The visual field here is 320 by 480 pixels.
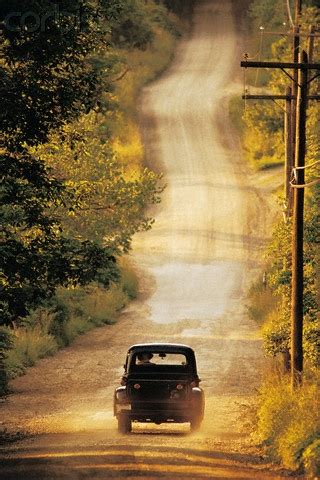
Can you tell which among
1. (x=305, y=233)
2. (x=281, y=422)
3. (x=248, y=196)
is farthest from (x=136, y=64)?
(x=281, y=422)

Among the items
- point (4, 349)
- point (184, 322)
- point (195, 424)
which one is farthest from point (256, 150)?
point (195, 424)

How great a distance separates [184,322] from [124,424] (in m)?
23.2

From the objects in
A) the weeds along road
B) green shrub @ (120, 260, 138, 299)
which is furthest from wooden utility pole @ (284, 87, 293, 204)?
green shrub @ (120, 260, 138, 299)

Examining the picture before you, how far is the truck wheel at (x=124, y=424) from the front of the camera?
26.4 metres

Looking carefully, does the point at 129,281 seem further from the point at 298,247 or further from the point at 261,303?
the point at 298,247

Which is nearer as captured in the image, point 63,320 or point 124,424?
point 124,424

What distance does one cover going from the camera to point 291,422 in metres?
23.4

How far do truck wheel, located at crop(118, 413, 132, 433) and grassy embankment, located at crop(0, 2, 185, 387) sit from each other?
2581 millimetres

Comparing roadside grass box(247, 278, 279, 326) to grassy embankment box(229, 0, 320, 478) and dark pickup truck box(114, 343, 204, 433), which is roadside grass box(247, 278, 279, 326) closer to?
grassy embankment box(229, 0, 320, 478)

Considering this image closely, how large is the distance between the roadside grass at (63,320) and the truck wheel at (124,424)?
782 centimetres

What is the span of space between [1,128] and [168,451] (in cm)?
602

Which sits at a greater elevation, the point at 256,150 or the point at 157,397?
the point at 157,397

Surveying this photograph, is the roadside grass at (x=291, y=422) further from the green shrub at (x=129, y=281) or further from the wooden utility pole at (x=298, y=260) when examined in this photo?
the green shrub at (x=129, y=281)

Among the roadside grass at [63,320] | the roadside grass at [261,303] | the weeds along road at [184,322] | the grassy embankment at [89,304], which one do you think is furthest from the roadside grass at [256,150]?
the roadside grass at [63,320]
